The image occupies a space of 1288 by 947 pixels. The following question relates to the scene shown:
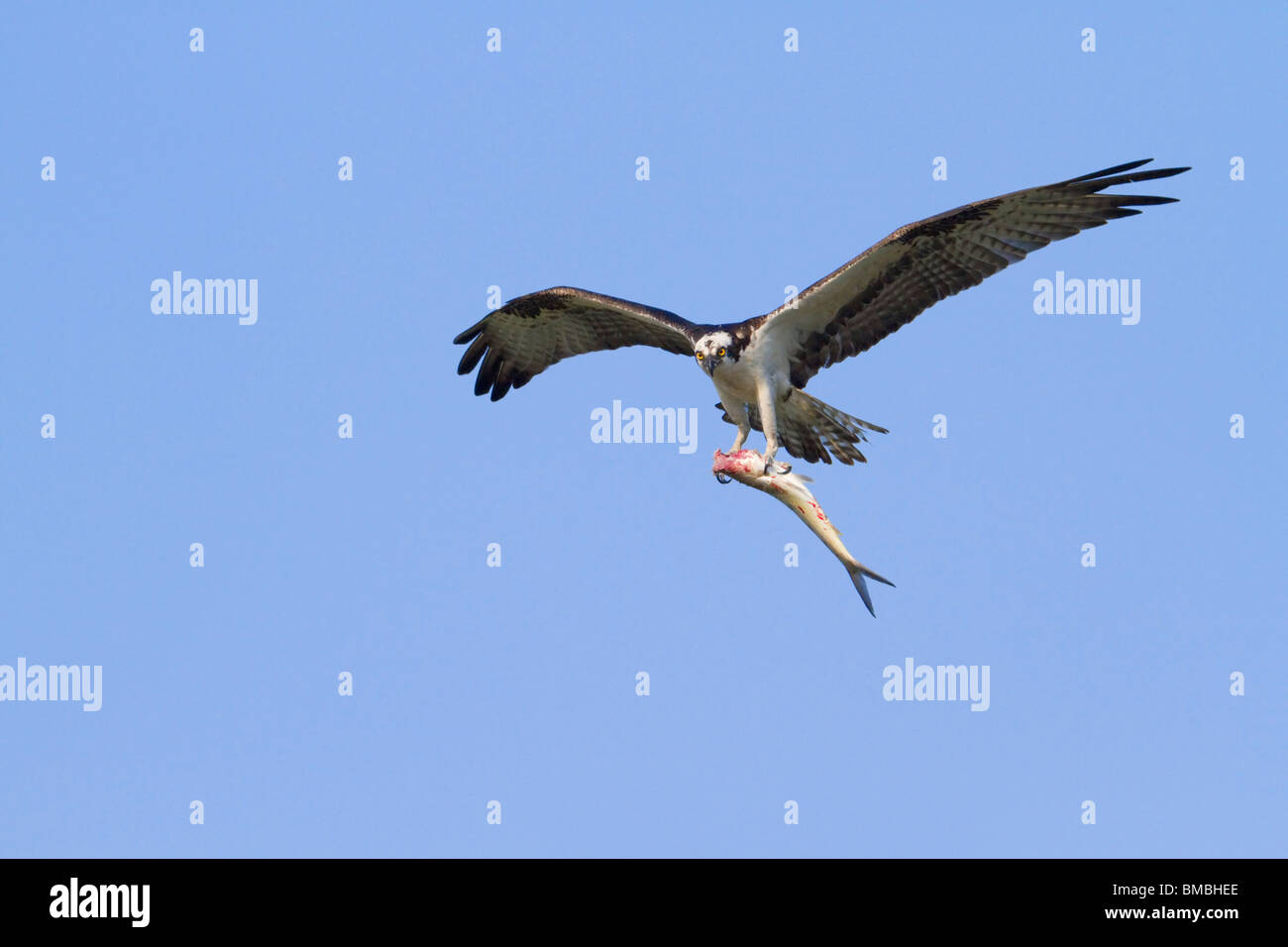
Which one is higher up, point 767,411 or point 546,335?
point 546,335

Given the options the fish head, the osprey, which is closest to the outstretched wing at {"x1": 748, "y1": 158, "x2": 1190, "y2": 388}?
the osprey

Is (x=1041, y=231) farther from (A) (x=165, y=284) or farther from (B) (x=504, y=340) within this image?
(A) (x=165, y=284)

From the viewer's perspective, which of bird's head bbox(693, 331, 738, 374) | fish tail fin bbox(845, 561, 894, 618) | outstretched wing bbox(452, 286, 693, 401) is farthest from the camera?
outstretched wing bbox(452, 286, 693, 401)

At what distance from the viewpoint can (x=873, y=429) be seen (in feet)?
57.6

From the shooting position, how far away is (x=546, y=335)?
66.0 feet

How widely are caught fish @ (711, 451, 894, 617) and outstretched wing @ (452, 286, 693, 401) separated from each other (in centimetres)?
284

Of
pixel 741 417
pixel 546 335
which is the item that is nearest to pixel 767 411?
pixel 741 417

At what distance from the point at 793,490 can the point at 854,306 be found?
2.50 m

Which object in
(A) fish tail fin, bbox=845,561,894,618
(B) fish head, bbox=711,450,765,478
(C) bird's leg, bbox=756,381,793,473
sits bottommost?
(A) fish tail fin, bbox=845,561,894,618

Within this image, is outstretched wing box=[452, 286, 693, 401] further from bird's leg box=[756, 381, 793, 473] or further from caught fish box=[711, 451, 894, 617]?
caught fish box=[711, 451, 894, 617]

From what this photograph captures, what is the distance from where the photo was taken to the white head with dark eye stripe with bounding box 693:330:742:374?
54.7ft

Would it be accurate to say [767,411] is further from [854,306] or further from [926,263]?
[926,263]
